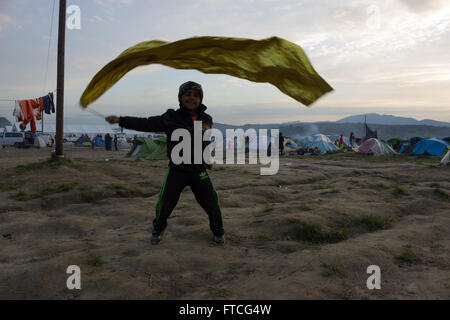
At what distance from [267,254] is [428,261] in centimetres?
168

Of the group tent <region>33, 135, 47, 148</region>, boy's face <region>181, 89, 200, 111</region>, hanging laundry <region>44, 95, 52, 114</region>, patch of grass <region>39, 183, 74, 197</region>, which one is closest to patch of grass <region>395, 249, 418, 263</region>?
→ boy's face <region>181, 89, 200, 111</region>

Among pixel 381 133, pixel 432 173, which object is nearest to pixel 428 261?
pixel 432 173

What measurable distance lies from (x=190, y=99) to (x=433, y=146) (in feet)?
74.7

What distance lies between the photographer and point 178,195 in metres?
3.73

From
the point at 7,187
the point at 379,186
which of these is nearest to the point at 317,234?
the point at 379,186

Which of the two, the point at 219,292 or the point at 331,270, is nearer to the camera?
the point at 219,292

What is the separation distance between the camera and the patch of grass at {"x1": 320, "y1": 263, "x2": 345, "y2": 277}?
2.91m

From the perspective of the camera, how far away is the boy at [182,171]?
12.1 feet

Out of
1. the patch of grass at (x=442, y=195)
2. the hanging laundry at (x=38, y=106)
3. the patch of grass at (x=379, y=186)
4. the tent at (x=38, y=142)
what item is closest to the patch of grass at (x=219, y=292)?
the patch of grass at (x=442, y=195)

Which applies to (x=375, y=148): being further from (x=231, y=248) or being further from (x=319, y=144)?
(x=231, y=248)

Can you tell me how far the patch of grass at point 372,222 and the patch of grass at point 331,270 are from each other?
1844mm

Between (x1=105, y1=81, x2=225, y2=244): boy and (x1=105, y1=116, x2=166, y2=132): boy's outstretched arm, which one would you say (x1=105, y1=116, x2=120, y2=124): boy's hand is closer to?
(x1=105, y1=116, x2=166, y2=132): boy's outstretched arm

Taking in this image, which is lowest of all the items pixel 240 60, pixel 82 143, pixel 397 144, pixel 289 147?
pixel 289 147
